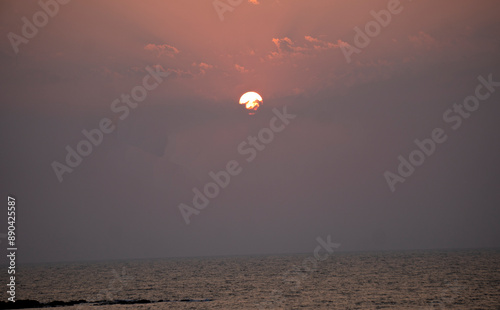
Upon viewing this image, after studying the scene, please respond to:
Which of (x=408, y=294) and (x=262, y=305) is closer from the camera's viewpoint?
(x=262, y=305)

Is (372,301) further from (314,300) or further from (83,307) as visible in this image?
(83,307)

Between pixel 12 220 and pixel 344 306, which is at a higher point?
pixel 12 220

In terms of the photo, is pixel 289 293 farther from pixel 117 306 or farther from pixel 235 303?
pixel 117 306

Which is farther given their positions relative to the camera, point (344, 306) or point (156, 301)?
point (156, 301)

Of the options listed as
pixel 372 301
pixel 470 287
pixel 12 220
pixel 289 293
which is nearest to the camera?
pixel 12 220

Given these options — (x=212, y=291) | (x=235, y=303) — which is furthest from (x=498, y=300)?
(x=212, y=291)

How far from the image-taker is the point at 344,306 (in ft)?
150

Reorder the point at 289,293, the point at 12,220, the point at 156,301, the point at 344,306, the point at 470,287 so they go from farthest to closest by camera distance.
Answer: the point at 470,287
the point at 289,293
the point at 156,301
the point at 344,306
the point at 12,220

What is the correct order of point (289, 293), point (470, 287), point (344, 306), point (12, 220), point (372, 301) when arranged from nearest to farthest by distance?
point (12, 220) < point (344, 306) < point (372, 301) < point (289, 293) < point (470, 287)

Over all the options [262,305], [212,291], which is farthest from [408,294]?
[212,291]

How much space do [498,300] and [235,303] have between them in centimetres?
2765

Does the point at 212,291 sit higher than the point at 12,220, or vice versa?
the point at 12,220

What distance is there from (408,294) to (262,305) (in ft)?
65.5

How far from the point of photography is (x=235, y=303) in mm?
49469
